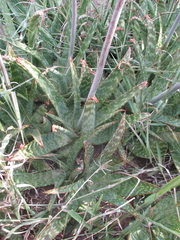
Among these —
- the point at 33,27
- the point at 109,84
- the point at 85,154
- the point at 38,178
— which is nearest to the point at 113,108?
the point at 109,84

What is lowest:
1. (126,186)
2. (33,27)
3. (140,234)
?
(140,234)

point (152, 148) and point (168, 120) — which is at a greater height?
point (168, 120)

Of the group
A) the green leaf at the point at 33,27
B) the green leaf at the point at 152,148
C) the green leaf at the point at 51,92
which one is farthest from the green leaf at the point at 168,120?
the green leaf at the point at 33,27

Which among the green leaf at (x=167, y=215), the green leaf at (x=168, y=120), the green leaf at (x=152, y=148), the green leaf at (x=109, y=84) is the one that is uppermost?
the green leaf at (x=109, y=84)

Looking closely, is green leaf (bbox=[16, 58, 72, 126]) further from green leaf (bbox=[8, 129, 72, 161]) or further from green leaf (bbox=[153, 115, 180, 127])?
green leaf (bbox=[153, 115, 180, 127])

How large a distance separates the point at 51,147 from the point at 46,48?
0.62 meters

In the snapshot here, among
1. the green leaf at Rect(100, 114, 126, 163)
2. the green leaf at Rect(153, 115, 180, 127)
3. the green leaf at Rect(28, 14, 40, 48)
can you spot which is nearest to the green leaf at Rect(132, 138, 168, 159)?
the green leaf at Rect(153, 115, 180, 127)

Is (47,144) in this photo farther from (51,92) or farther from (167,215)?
(167,215)

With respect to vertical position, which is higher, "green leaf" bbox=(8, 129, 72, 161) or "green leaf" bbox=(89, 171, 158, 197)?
"green leaf" bbox=(8, 129, 72, 161)

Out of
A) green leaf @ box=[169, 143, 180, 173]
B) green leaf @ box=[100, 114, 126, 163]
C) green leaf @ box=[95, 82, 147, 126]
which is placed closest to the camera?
green leaf @ box=[100, 114, 126, 163]

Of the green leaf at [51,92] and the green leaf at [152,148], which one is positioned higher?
the green leaf at [51,92]

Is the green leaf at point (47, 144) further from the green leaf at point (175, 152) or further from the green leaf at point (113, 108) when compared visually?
the green leaf at point (175, 152)

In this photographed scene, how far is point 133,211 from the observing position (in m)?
0.82

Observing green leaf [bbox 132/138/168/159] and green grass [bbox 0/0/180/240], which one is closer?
green grass [bbox 0/0/180/240]
